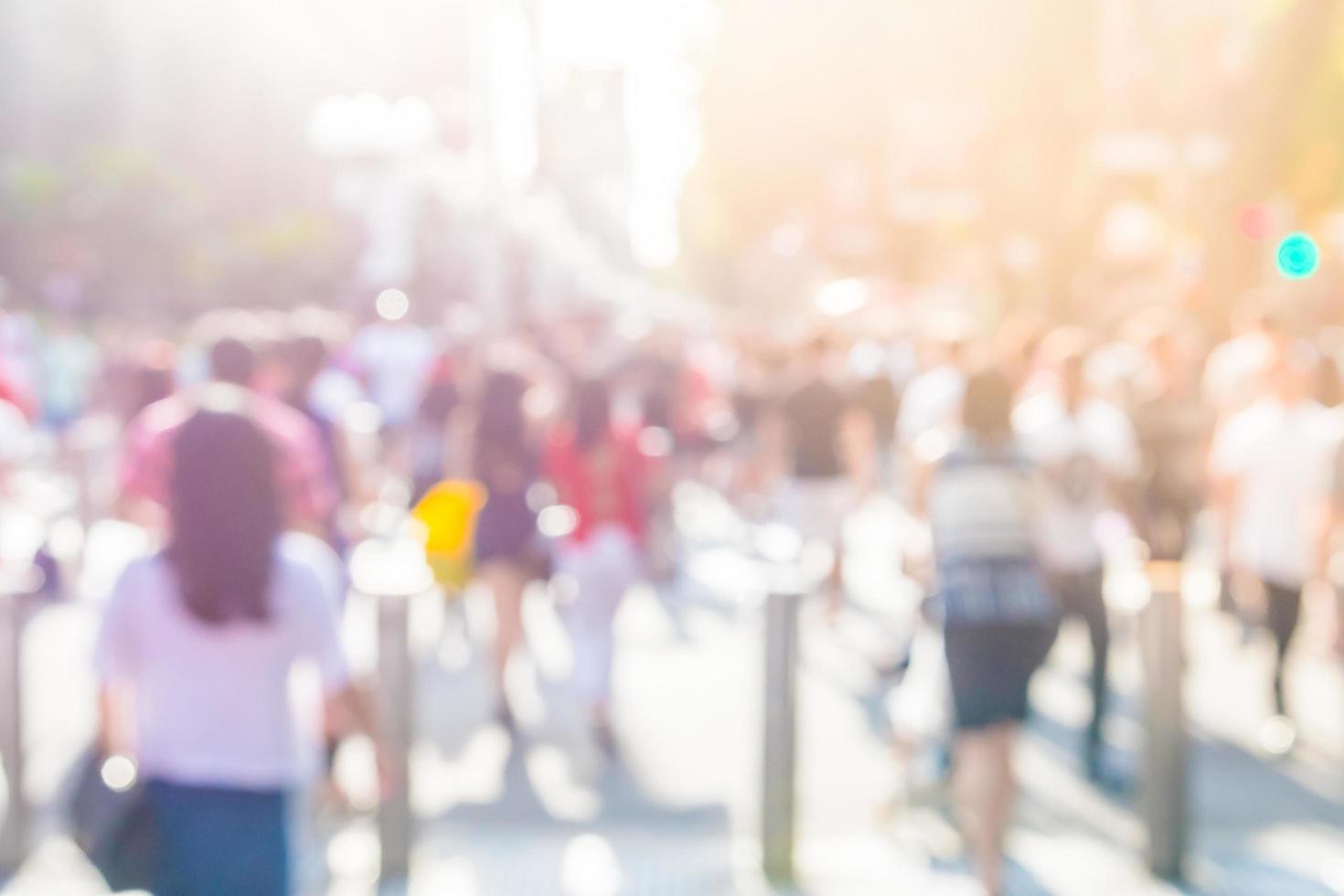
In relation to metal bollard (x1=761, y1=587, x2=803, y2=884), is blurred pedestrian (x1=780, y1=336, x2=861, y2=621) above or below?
above

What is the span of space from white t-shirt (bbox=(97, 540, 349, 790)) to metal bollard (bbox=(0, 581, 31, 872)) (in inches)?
94.5

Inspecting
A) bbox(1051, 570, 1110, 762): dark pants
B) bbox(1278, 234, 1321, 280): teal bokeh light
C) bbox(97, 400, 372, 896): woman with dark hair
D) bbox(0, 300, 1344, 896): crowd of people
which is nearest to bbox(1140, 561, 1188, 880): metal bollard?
bbox(0, 300, 1344, 896): crowd of people

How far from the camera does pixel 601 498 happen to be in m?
8.10

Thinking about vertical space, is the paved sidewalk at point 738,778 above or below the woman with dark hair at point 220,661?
below

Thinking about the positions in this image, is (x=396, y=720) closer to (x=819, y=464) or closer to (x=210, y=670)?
(x=210, y=670)

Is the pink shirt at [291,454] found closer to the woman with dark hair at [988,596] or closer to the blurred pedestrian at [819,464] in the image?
the woman with dark hair at [988,596]

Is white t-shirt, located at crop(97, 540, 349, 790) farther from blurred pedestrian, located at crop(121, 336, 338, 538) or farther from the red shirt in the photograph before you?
the red shirt

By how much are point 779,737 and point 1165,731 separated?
1.27 meters

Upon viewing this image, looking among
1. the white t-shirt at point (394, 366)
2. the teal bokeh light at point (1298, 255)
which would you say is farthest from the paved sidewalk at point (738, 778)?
the teal bokeh light at point (1298, 255)

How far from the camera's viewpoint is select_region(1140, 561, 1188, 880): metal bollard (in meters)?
6.09

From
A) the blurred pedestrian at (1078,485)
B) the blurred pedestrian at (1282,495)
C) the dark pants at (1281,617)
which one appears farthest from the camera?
the dark pants at (1281,617)

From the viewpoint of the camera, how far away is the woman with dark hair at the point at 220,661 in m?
3.85

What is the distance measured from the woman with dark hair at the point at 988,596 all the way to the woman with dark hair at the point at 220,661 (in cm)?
238

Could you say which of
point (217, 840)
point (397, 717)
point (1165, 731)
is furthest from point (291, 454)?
point (1165, 731)
